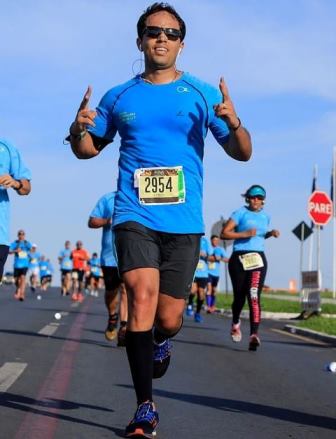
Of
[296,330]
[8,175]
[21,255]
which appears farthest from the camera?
[21,255]

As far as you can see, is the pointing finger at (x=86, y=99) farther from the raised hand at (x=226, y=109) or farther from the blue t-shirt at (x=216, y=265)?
the blue t-shirt at (x=216, y=265)

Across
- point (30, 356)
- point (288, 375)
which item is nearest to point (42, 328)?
point (30, 356)

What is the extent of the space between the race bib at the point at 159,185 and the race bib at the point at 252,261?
6782mm

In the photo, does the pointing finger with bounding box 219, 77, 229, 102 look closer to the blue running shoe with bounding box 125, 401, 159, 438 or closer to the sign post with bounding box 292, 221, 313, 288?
the blue running shoe with bounding box 125, 401, 159, 438

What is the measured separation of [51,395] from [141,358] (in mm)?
1972

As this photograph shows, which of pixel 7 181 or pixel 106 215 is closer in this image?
pixel 7 181

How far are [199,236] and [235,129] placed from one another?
63cm

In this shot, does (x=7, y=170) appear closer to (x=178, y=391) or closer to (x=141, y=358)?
(x=178, y=391)

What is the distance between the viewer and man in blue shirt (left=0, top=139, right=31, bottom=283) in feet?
24.7

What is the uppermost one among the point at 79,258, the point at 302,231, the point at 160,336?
the point at 302,231

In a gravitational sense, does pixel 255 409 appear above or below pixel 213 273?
below

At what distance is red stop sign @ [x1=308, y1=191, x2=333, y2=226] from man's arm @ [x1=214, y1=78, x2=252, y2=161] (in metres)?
18.4

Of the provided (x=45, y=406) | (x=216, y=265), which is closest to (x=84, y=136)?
(x=45, y=406)

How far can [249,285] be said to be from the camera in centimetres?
1238
